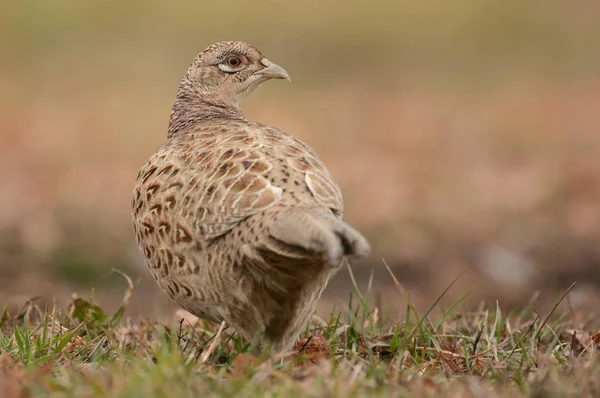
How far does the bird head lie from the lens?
5613 mm

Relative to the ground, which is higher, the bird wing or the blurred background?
the bird wing

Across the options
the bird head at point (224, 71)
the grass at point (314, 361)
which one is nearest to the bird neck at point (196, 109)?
the bird head at point (224, 71)

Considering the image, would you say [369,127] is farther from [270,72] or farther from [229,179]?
[229,179]

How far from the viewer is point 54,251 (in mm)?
8523

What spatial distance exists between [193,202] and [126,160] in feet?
25.6

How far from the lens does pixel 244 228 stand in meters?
3.85

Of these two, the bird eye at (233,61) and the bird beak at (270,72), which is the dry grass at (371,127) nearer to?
the bird beak at (270,72)

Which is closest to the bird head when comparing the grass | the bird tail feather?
the grass

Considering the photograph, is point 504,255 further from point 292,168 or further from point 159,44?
point 159,44

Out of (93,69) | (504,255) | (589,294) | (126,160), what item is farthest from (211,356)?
(93,69)

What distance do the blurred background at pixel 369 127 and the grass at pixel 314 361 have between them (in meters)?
0.62

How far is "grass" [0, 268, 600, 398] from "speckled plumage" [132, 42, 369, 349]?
0.72 ft

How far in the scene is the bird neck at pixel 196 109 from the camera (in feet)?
17.6

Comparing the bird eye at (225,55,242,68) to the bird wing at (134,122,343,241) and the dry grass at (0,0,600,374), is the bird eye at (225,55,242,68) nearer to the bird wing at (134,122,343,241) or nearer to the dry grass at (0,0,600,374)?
the bird wing at (134,122,343,241)
